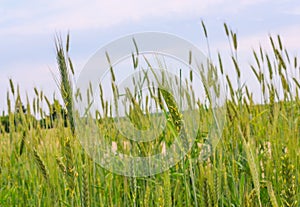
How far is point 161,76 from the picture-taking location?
133 cm

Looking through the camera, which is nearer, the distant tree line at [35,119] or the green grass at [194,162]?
the green grass at [194,162]

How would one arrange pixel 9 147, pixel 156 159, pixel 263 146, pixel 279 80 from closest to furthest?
pixel 156 159 < pixel 263 146 < pixel 279 80 < pixel 9 147

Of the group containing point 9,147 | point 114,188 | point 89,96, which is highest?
point 89,96

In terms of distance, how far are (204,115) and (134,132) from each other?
0.26m

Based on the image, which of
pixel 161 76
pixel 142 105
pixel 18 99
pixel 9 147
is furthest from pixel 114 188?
pixel 9 147

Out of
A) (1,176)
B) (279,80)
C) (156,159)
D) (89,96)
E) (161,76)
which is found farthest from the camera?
(1,176)

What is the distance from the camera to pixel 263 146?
180 centimetres

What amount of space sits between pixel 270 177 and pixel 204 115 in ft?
1.02

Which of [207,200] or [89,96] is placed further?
[89,96]

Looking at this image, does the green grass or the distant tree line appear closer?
the green grass

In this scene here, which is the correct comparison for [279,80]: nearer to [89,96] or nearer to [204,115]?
[204,115]

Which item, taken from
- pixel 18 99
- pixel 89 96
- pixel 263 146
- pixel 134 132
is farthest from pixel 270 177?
pixel 18 99

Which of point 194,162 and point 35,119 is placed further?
point 35,119

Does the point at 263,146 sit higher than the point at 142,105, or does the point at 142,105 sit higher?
the point at 142,105
